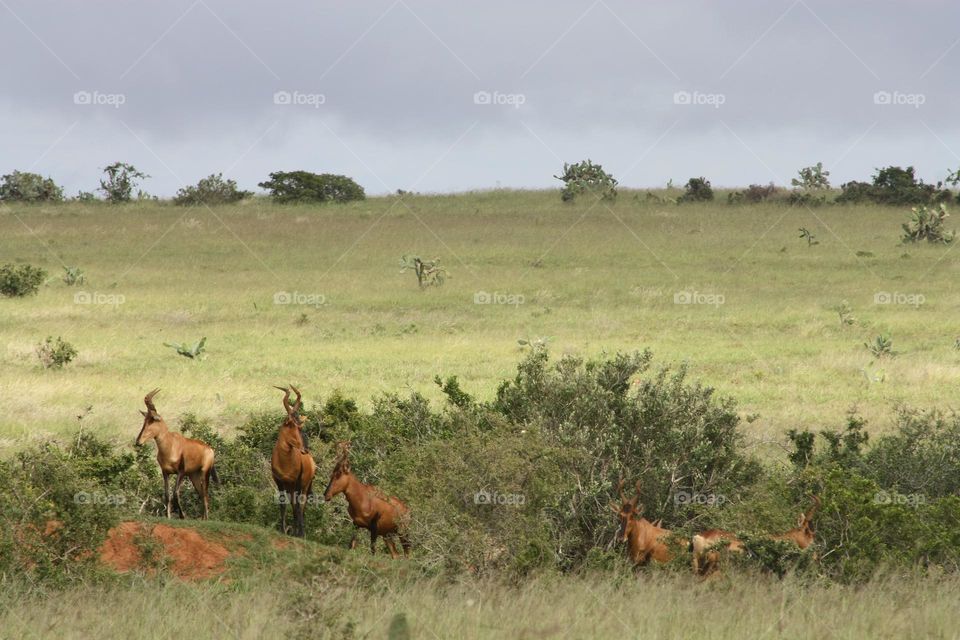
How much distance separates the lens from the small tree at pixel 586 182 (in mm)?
66562

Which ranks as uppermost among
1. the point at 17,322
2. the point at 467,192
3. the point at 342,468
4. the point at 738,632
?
the point at 467,192

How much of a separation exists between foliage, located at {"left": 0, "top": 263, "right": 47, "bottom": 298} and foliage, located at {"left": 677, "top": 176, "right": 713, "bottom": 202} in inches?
1492

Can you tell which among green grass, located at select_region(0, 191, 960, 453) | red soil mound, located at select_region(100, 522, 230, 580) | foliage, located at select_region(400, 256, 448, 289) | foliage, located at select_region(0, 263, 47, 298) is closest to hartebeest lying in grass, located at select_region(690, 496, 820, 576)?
red soil mound, located at select_region(100, 522, 230, 580)

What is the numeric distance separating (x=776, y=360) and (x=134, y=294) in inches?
796

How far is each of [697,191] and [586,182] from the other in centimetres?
682

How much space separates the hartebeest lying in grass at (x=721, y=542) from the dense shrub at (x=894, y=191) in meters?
57.2

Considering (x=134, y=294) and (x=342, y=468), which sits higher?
(x=134, y=294)

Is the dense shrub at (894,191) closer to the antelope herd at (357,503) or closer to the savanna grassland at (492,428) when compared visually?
the savanna grassland at (492,428)

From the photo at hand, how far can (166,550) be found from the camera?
930 centimetres

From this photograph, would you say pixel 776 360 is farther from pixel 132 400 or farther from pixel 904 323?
pixel 132 400

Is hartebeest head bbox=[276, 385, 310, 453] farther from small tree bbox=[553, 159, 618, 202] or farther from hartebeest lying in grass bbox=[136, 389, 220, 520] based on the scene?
small tree bbox=[553, 159, 618, 202]

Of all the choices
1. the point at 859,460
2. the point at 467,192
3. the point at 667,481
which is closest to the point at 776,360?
the point at 859,460

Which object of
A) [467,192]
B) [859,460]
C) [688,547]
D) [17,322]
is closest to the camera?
[688,547]

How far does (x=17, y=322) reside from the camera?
99.1 ft
